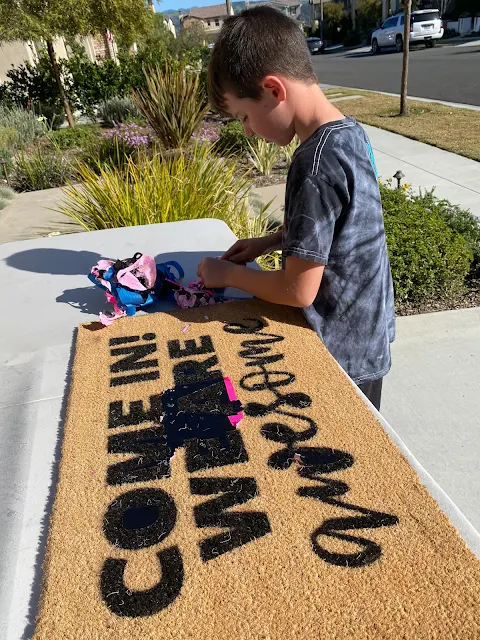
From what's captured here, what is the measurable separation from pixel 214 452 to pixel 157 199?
2737mm

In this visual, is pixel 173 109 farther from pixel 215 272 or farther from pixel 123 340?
pixel 123 340

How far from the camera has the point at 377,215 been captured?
138 cm

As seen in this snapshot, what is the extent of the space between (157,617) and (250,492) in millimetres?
288

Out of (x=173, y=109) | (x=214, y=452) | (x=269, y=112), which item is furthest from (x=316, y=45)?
(x=214, y=452)

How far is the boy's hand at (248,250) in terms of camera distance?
1813mm

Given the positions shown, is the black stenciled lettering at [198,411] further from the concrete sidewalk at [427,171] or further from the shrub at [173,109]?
the shrub at [173,109]

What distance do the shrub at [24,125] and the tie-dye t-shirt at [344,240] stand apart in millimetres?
8970

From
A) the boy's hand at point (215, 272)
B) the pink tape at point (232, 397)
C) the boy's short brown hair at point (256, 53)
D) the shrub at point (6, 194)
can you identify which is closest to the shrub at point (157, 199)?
the boy's hand at point (215, 272)

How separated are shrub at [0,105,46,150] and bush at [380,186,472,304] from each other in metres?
7.61

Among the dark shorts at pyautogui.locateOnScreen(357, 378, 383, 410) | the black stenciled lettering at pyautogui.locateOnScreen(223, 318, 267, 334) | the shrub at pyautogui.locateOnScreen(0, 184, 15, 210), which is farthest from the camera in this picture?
the shrub at pyautogui.locateOnScreen(0, 184, 15, 210)

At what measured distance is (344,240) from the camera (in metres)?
1.35

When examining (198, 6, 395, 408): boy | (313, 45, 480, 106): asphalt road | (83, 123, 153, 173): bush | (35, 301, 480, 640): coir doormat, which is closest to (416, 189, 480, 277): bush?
(198, 6, 395, 408): boy

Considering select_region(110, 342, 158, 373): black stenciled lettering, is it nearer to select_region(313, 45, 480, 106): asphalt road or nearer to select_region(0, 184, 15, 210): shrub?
select_region(0, 184, 15, 210): shrub

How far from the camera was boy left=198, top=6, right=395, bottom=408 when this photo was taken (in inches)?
48.4
